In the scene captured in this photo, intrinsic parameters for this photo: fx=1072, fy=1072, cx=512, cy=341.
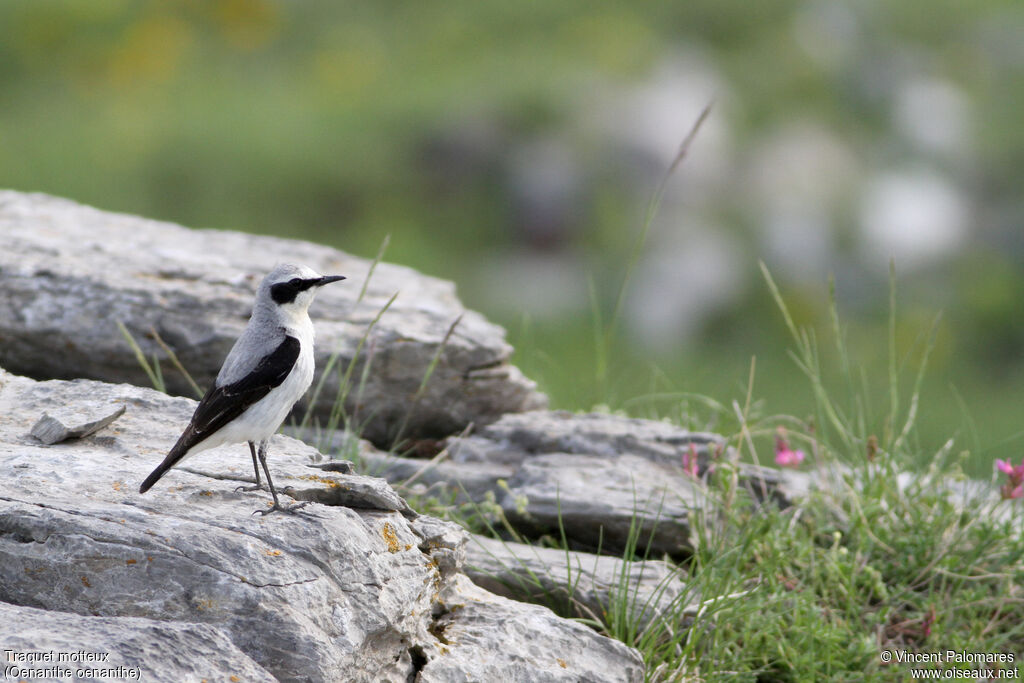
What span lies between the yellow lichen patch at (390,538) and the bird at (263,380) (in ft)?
1.06

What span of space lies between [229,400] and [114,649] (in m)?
→ 1.00

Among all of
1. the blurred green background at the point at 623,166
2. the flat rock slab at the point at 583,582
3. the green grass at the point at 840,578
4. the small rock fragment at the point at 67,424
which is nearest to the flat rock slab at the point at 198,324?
the green grass at the point at 840,578

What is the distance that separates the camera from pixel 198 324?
5840 mm

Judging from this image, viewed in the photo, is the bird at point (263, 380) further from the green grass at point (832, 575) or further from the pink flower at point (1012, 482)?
the pink flower at point (1012, 482)

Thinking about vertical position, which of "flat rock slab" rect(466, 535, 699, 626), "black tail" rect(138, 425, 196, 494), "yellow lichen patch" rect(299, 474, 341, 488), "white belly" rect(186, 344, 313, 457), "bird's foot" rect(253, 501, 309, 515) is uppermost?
"white belly" rect(186, 344, 313, 457)

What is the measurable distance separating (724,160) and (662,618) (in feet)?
35.0

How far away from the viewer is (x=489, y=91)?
47.6 ft

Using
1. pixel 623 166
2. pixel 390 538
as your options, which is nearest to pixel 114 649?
pixel 390 538

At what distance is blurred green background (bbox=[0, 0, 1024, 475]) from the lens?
1316 cm

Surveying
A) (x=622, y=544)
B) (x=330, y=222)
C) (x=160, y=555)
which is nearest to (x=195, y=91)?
(x=330, y=222)

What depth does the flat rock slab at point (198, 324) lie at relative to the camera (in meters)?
5.75

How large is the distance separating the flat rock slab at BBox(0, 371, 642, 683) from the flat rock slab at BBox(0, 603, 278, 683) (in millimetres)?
90

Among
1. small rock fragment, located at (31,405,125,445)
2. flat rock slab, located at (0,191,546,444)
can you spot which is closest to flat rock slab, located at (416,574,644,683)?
small rock fragment, located at (31,405,125,445)

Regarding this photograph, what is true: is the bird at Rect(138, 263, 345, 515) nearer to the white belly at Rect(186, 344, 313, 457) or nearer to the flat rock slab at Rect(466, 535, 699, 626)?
the white belly at Rect(186, 344, 313, 457)
